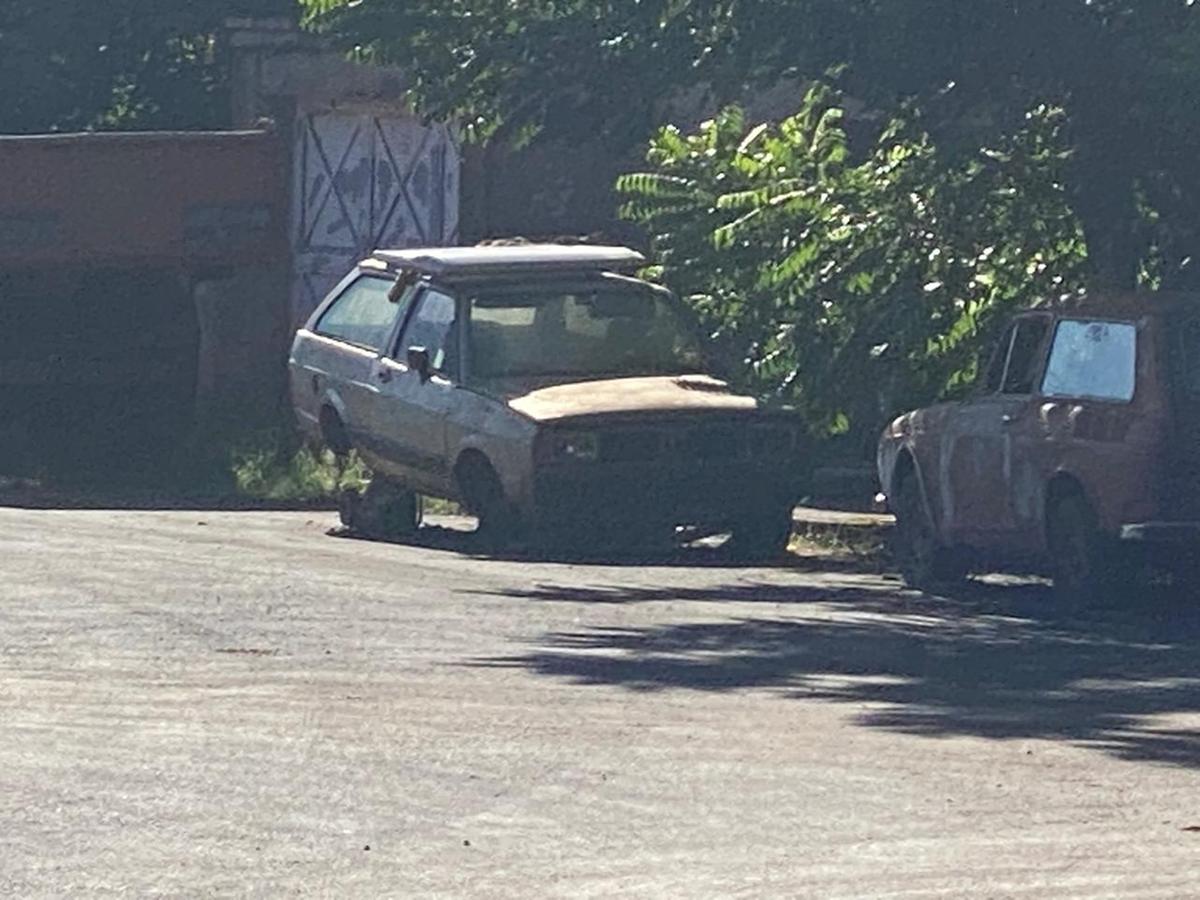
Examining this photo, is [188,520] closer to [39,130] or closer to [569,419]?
[569,419]

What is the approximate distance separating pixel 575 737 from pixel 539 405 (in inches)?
322

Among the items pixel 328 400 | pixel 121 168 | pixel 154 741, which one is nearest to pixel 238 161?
pixel 121 168

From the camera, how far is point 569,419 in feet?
64.1

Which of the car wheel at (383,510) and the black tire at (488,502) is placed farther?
the car wheel at (383,510)

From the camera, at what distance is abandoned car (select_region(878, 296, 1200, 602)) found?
52.8 feet

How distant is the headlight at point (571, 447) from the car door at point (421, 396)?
1.19m

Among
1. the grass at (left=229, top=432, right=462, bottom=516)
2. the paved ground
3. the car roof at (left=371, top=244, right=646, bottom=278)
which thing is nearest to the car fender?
the car roof at (left=371, top=244, right=646, bottom=278)

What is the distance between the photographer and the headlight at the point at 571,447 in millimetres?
19547

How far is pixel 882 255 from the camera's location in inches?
764

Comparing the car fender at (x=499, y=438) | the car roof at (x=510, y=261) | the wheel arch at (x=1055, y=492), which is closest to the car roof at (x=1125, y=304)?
the wheel arch at (x=1055, y=492)

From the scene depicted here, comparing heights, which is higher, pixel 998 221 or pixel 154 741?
pixel 998 221

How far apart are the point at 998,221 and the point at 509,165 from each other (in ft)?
30.1

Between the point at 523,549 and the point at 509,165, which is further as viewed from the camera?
the point at 509,165

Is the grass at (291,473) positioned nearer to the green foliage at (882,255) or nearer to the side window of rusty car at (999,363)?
the green foliage at (882,255)
